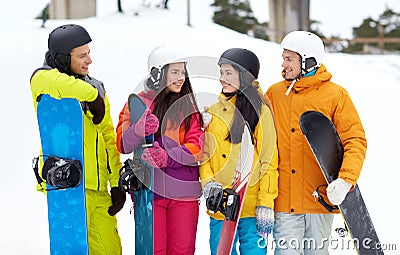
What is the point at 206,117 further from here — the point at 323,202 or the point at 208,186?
the point at 323,202

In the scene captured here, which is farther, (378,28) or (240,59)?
(378,28)

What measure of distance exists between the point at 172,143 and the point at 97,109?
507 mm

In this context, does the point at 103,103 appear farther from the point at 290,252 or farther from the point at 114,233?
the point at 290,252

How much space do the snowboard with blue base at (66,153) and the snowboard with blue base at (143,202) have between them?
0.32 metres

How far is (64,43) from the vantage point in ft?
11.8

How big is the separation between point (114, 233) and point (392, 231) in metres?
2.72

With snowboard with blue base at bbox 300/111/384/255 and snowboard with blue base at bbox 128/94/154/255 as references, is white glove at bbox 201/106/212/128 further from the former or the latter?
snowboard with blue base at bbox 300/111/384/255

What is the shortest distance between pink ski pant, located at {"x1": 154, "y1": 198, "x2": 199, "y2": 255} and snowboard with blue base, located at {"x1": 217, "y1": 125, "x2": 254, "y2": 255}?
242 millimetres

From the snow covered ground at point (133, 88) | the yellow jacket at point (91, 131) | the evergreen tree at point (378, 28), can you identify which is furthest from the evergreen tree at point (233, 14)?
the yellow jacket at point (91, 131)

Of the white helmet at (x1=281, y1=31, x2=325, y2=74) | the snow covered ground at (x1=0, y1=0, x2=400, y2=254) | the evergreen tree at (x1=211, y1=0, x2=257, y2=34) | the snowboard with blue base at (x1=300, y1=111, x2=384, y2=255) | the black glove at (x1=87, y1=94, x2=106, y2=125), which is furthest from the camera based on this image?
the evergreen tree at (x1=211, y1=0, x2=257, y2=34)

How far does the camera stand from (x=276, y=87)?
365cm

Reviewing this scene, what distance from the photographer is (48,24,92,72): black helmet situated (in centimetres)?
361

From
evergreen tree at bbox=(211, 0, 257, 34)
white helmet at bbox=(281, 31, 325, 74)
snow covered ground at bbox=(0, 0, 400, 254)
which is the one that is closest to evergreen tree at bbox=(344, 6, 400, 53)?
evergreen tree at bbox=(211, 0, 257, 34)

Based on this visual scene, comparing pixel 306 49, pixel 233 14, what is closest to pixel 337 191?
pixel 306 49
